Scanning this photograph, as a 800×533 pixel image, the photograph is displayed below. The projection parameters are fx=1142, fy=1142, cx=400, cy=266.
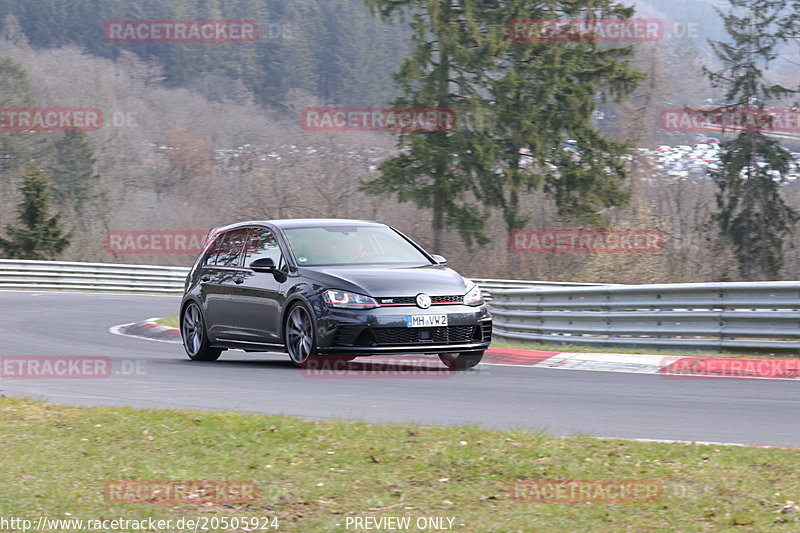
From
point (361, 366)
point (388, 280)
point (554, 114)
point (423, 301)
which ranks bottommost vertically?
point (361, 366)

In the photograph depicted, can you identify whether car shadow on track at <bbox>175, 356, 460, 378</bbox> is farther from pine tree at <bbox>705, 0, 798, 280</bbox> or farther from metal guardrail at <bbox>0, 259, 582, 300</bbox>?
pine tree at <bbox>705, 0, 798, 280</bbox>

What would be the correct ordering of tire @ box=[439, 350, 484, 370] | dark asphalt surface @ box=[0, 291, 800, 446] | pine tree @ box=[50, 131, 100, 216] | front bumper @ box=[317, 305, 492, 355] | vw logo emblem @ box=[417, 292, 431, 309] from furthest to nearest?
pine tree @ box=[50, 131, 100, 216]
tire @ box=[439, 350, 484, 370]
vw logo emblem @ box=[417, 292, 431, 309]
front bumper @ box=[317, 305, 492, 355]
dark asphalt surface @ box=[0, 291, 800, 446]

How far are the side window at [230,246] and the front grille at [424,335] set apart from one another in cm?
285

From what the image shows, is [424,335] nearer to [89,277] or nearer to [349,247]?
Result: [349,247]

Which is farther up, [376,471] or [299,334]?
[299,334]

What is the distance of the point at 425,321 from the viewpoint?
11.5 metres

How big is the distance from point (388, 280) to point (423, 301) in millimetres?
424

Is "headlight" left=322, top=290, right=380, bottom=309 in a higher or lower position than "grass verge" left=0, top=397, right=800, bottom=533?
higher

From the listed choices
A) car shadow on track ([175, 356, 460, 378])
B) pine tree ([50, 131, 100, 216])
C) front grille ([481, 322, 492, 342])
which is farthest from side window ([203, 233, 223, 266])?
pine tree ([50, 131, 100, 216])

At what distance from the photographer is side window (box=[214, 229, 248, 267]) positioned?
13.6 meters

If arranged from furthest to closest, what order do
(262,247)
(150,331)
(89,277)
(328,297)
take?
(89,277)
(150,331)
(262,247)
(328,297)

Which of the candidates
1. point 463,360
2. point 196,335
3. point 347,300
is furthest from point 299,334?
point 196,335

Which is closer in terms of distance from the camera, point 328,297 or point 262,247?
point 328,297

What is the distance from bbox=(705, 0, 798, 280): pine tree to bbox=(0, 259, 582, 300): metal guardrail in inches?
801
